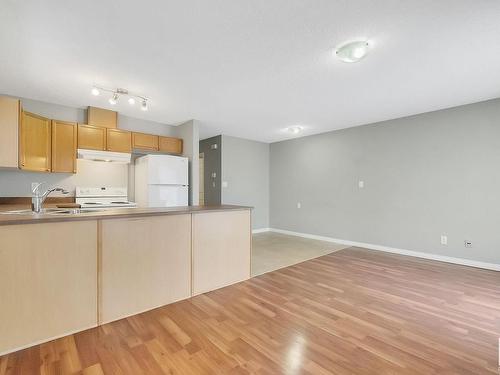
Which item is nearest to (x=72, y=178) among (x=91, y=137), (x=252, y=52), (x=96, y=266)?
(x=91, y=137)

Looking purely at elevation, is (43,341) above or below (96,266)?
below

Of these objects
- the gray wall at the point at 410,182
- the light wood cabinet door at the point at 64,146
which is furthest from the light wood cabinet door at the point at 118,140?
the gray wall at the point at 410,182

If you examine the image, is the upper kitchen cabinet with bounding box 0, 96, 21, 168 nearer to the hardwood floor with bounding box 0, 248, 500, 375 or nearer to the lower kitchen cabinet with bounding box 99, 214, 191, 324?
the lower kitchen cabinet with bounding box 99, 214, 191, 324

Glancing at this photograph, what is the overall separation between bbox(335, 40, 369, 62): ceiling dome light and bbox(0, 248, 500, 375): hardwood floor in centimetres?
229

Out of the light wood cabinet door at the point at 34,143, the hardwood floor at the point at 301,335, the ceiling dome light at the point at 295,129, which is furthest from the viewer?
the ceiling dome light at the point at 295,129

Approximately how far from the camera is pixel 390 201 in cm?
422

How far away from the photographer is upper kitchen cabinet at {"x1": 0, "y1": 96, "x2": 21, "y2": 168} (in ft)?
9.00

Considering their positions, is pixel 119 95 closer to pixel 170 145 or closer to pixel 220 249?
pixel 170 145

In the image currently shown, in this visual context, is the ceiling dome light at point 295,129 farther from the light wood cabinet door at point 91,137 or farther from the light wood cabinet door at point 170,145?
the light wood cabinet door at point 91,137

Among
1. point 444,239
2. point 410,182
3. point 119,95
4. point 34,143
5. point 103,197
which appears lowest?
point 444,239

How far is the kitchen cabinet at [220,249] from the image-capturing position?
2.52m

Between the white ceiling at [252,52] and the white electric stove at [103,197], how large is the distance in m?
1.35

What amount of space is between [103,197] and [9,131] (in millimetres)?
1465

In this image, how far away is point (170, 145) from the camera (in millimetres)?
4371
